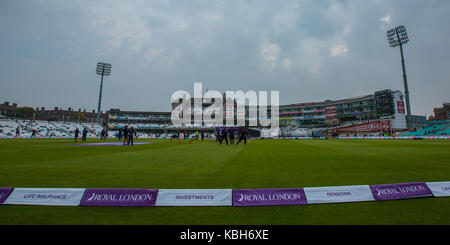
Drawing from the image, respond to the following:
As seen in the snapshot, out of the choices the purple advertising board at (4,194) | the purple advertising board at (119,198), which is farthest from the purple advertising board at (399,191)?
the purple advertising board at (4,194)

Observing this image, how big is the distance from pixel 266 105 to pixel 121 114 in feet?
246

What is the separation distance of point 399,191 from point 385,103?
58.4 metres

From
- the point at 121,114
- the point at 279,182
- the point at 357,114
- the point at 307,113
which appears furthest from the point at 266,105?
the point at 279,182

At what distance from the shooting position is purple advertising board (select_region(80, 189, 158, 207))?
12.5ft

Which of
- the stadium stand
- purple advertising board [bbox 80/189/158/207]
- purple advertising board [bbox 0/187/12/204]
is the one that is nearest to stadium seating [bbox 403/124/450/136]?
purple advertising board [bbox 80/189/158/207]

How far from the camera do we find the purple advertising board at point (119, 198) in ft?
12.5

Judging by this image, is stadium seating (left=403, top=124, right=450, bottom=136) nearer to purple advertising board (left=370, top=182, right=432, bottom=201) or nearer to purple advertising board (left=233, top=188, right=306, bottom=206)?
purple advertising board (left=370, top=182, right=432, bottom=201)

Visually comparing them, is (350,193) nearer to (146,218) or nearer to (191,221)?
(191,221)

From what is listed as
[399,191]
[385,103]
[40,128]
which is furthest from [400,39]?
[40,128]

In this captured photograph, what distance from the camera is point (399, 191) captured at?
416cm

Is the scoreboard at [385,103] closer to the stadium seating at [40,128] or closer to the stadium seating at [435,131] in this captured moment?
the stadium seating at [435,131]

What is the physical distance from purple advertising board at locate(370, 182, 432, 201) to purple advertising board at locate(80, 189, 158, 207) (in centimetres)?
453

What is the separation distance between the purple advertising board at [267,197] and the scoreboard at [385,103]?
59.3 metres

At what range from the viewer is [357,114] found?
7750 cm
